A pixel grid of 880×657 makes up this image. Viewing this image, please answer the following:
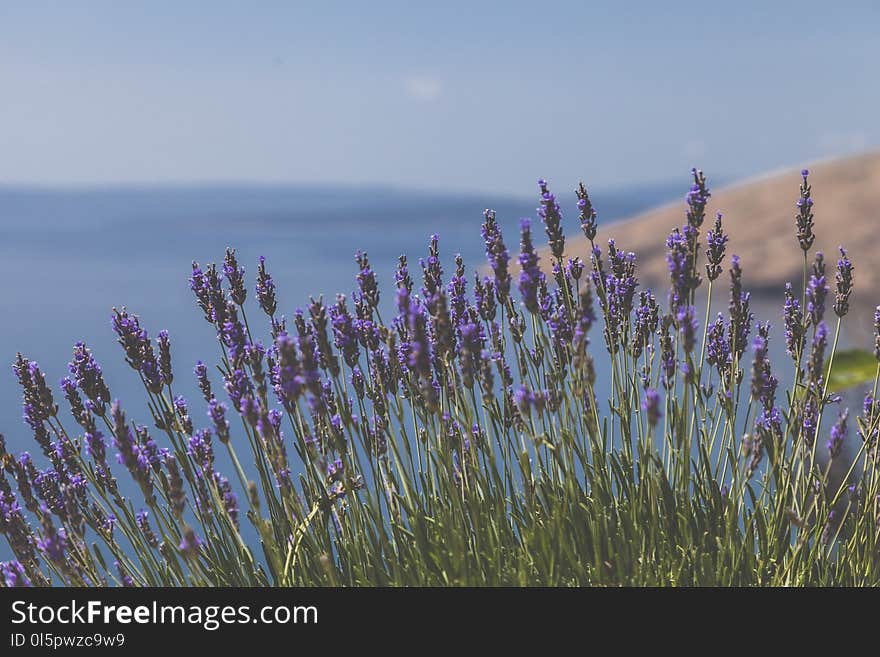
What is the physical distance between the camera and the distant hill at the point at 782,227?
1121 centimetres

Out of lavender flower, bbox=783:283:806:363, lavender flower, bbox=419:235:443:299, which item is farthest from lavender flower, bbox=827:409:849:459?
lavender flower, bbox=419:235:443:299

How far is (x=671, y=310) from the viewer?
207cm

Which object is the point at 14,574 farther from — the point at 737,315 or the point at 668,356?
the point at 737,315

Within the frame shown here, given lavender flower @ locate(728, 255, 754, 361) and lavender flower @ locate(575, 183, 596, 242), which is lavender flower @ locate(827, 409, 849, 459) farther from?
lavender flower @ locate(575, 183, 596, 242)

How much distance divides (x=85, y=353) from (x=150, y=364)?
0.56 feet

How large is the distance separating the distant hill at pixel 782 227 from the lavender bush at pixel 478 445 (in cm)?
829

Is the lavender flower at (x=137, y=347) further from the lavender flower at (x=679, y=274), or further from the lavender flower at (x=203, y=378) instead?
the lavender flower at (x=679, y=274)

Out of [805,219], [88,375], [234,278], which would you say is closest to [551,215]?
[805,219]

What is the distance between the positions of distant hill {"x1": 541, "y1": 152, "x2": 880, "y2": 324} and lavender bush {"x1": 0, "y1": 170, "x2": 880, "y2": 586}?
8.29 metres

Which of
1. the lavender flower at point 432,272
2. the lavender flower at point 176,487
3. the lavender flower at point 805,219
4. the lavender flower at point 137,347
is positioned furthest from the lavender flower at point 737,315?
the lavender flower at point 137,347

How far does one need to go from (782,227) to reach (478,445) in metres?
10.6

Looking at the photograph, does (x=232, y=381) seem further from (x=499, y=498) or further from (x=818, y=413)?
(x=818, y=413)

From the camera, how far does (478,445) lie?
8.23 feet
